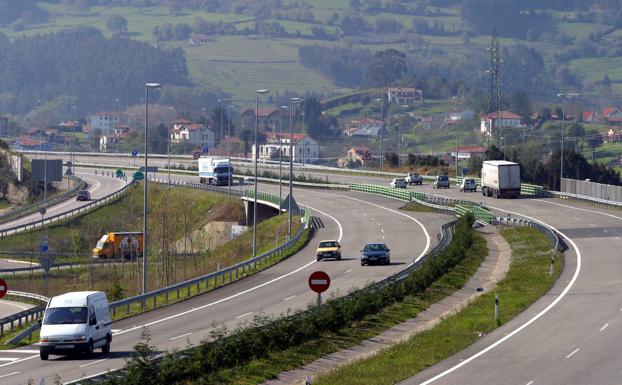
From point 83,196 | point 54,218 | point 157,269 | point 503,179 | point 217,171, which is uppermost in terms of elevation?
point 503,179

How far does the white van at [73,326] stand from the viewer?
129 feet

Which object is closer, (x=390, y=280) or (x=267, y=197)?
(x=390, y=280)

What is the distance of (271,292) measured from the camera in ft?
196

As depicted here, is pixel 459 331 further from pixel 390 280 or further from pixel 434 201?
pixel 434 201

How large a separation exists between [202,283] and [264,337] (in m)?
27.9

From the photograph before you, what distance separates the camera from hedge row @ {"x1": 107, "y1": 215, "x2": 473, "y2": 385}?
30.7 meters

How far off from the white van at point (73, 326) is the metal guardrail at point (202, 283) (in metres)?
10.7

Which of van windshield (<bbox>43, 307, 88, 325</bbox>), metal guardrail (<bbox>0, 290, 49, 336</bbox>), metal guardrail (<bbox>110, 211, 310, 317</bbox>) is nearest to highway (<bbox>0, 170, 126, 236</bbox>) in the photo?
metal guardrail (<bbox>110, 211, 310, 317</bbox>)

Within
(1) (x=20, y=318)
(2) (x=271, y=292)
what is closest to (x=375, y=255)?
(2) (x=271, y=292)

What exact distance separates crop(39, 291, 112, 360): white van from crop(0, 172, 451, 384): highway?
451 mm

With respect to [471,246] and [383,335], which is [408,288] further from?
[471,246]

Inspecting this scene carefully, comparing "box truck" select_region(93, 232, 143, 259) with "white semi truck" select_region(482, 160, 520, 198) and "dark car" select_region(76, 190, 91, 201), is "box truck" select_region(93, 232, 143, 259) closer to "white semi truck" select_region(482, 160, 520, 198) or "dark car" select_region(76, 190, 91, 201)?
"dark car" select_region(76, 190, 91, 201)

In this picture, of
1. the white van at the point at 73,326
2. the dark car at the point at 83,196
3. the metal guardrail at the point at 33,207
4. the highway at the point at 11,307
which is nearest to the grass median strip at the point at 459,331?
the white van at the point at 73,326

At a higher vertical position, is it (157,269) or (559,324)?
(559,324)
